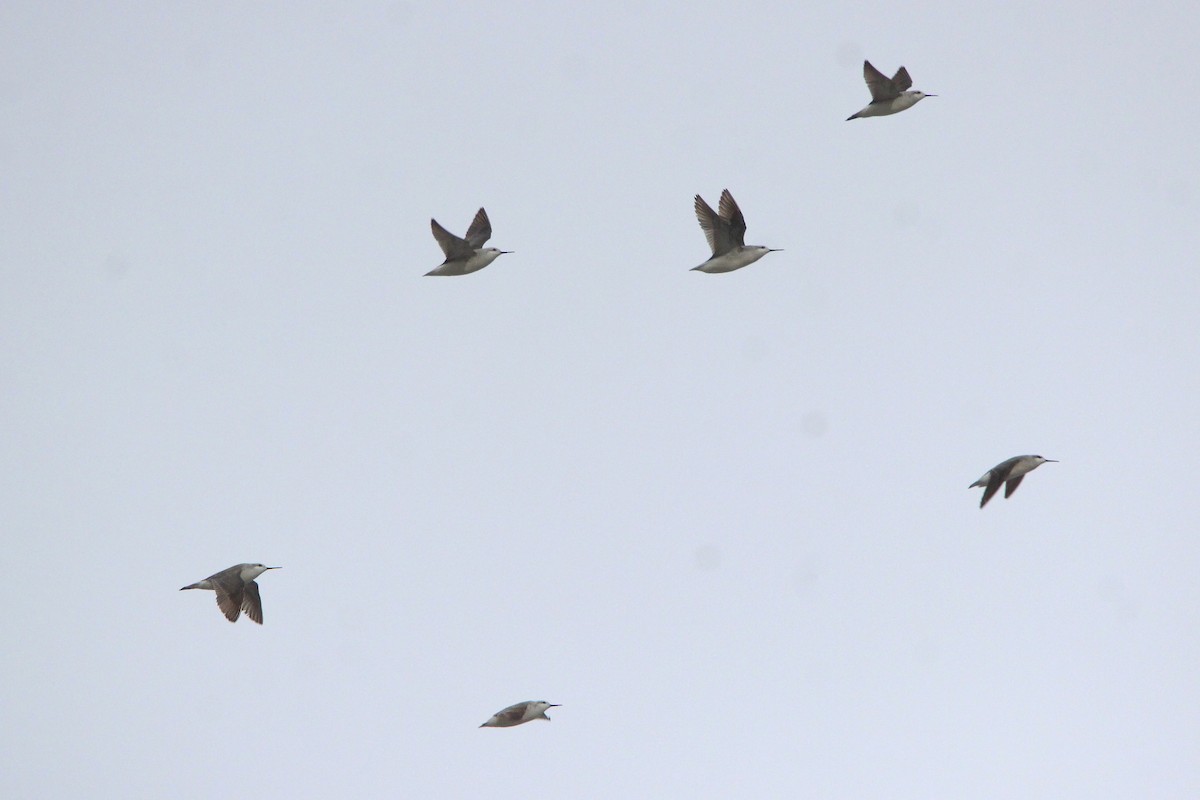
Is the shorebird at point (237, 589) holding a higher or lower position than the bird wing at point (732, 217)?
lower

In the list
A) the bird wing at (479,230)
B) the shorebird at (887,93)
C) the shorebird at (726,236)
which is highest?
the shorebird at (887,93)

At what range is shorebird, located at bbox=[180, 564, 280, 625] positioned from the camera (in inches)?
1087

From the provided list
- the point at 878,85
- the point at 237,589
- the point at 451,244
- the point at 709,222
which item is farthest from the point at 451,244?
the point at 878,85

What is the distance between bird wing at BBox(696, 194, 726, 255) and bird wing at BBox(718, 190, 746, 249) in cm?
20

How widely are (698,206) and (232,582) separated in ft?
40.3

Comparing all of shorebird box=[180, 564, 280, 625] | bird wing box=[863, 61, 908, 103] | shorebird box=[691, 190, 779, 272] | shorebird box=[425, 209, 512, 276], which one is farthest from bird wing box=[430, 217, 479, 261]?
bird wing box=[863, 61, 908, 103]

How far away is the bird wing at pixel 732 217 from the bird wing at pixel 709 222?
0.65ft

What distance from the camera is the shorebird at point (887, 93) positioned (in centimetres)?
3034

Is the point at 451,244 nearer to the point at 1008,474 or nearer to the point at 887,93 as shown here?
the point at 887,93

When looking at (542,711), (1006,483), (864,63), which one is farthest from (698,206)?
(542,711)

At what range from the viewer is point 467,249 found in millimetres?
30000

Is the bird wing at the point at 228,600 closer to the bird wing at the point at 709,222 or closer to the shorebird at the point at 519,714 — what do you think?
the shorebird at the point at 519,714

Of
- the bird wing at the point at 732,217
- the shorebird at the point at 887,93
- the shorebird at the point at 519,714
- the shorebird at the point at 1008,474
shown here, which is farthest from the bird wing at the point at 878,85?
the shorebird at the point at 519,714

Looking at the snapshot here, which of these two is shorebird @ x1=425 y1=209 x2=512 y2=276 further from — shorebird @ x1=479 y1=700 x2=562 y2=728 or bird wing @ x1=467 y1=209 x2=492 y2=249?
shorebird @ x1=479 y1=700 x2=562 y2=728
